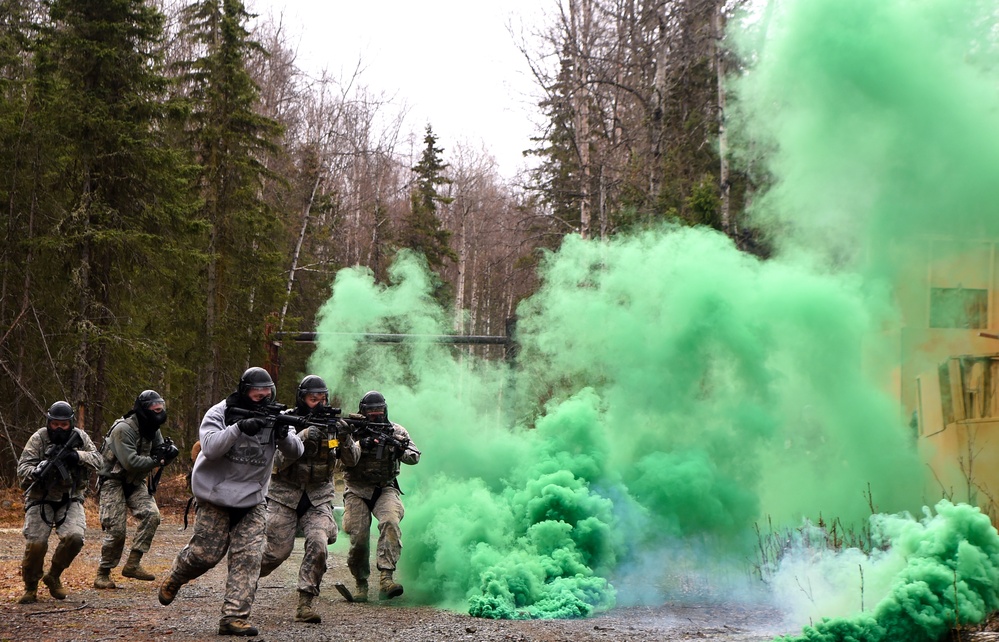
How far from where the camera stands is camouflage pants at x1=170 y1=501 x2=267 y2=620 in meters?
7.25

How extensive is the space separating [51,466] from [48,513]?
43 cm

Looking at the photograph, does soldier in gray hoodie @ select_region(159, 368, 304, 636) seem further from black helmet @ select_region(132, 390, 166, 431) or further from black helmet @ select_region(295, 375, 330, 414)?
black helmet @ select_region(132, 390, 166, 431)

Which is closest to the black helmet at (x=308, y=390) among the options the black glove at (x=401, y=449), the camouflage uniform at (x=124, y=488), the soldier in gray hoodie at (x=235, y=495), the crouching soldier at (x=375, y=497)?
the soldier in gray hoodie at (x=235, y=495)

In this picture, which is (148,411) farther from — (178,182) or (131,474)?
(178,182)

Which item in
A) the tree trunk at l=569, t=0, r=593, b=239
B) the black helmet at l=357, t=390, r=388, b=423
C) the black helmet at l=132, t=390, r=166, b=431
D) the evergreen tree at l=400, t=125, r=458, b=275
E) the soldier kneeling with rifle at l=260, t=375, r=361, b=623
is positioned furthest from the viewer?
the evergreen tree at l=400, t=125, r=458, b=275

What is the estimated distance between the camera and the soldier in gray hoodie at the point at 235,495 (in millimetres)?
7219

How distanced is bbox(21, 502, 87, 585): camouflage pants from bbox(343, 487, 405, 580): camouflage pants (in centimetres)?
238

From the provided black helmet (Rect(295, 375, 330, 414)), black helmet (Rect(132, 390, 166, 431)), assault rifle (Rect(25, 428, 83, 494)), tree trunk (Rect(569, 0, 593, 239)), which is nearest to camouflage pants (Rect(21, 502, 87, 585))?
assault rifle (Rect(25, 428, 83, 494))

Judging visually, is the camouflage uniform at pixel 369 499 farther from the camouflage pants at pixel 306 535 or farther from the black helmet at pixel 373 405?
the camouflage pants at pixel 306 535

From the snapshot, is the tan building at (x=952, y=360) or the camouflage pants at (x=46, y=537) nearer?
the camouflage pants at (x=46, y=537)

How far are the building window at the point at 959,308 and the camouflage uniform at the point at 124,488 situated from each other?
8.10 metres

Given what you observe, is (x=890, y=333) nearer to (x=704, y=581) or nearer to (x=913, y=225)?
(x=913, y=225)

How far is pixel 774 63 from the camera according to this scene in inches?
457

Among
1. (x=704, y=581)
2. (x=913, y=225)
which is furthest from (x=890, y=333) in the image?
(x=704, y=581)
